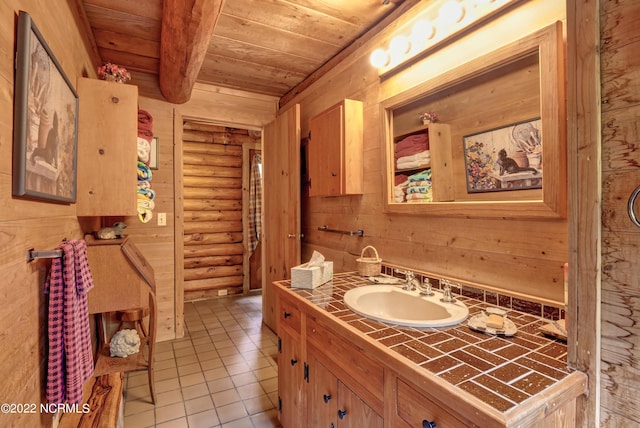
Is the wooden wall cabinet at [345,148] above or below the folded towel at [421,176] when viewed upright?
above

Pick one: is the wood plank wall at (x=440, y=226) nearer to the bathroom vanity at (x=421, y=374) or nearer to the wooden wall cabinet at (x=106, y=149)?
the bathroom vanity at (x=421, y=374)

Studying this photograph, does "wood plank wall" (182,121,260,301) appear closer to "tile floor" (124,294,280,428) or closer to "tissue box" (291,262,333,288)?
"tile floor" (124,294,280,428)

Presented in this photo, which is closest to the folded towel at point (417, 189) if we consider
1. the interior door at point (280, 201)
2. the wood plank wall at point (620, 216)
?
the wood plank wall at point (620, 216)

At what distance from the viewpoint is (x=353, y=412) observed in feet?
3.66

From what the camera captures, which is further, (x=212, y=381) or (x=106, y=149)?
(x=212, y=381)

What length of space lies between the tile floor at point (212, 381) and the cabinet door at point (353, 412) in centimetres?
87

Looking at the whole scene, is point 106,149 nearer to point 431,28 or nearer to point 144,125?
point 144,125

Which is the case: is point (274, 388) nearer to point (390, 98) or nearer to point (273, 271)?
Answer: point (273, 271)

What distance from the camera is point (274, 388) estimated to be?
220 centimetres

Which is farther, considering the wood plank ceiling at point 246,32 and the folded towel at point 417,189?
the wood plank ceiling at point 246,32

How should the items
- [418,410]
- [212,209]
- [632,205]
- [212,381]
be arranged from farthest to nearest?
[212,209], [212,381], [418,410], [632,205]

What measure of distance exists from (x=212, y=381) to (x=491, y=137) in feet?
7.64

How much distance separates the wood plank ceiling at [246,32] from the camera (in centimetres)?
184

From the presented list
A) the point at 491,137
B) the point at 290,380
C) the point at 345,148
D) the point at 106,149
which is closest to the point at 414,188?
the point at 491,137
